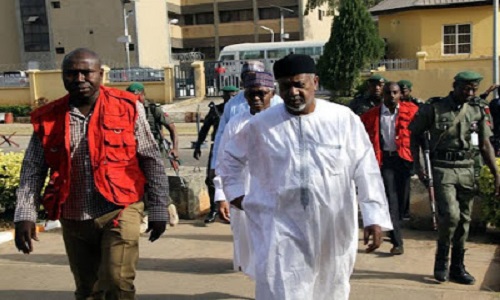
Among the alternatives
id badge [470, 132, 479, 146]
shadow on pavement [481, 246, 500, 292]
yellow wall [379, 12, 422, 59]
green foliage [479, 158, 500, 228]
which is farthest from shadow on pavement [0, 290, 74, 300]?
yellow wall [379, 12, 422, 59]

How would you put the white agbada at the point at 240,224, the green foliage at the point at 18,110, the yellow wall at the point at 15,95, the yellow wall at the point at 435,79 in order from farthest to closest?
the yellow wall at the point at 15,95 → the green foliage at the point at 18,110 → the yellow wall at the point at 435,79 → the white agbada at the point at 240,224

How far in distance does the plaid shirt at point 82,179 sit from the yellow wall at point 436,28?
88.3 feet

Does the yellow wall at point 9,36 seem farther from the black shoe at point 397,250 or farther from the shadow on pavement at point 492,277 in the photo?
the shadow on pavement at point 492,277

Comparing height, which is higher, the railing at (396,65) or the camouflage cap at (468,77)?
the camouflage cap at (468,77)

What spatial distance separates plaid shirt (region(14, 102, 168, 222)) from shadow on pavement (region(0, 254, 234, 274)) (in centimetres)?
219

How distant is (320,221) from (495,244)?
148 inches

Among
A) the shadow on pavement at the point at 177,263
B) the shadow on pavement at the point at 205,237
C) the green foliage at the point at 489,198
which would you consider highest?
the green foliage at the point at 489,198

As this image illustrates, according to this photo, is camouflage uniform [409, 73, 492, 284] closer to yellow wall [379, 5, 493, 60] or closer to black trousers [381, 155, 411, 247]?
black trousers [381, 155, 411, 247]

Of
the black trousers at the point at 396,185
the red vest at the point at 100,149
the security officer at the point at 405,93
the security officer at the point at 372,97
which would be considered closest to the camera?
the red vest at the point at 100,149

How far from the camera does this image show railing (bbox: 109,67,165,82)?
30.6 m

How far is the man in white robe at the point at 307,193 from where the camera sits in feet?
11.6

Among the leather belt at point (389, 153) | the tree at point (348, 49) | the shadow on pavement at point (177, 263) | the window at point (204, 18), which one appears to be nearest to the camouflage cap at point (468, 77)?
the leather belt at point (389, 153)

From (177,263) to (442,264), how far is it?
2461mm

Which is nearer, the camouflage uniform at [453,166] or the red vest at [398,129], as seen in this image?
the camouflage uniform at [453,166]
